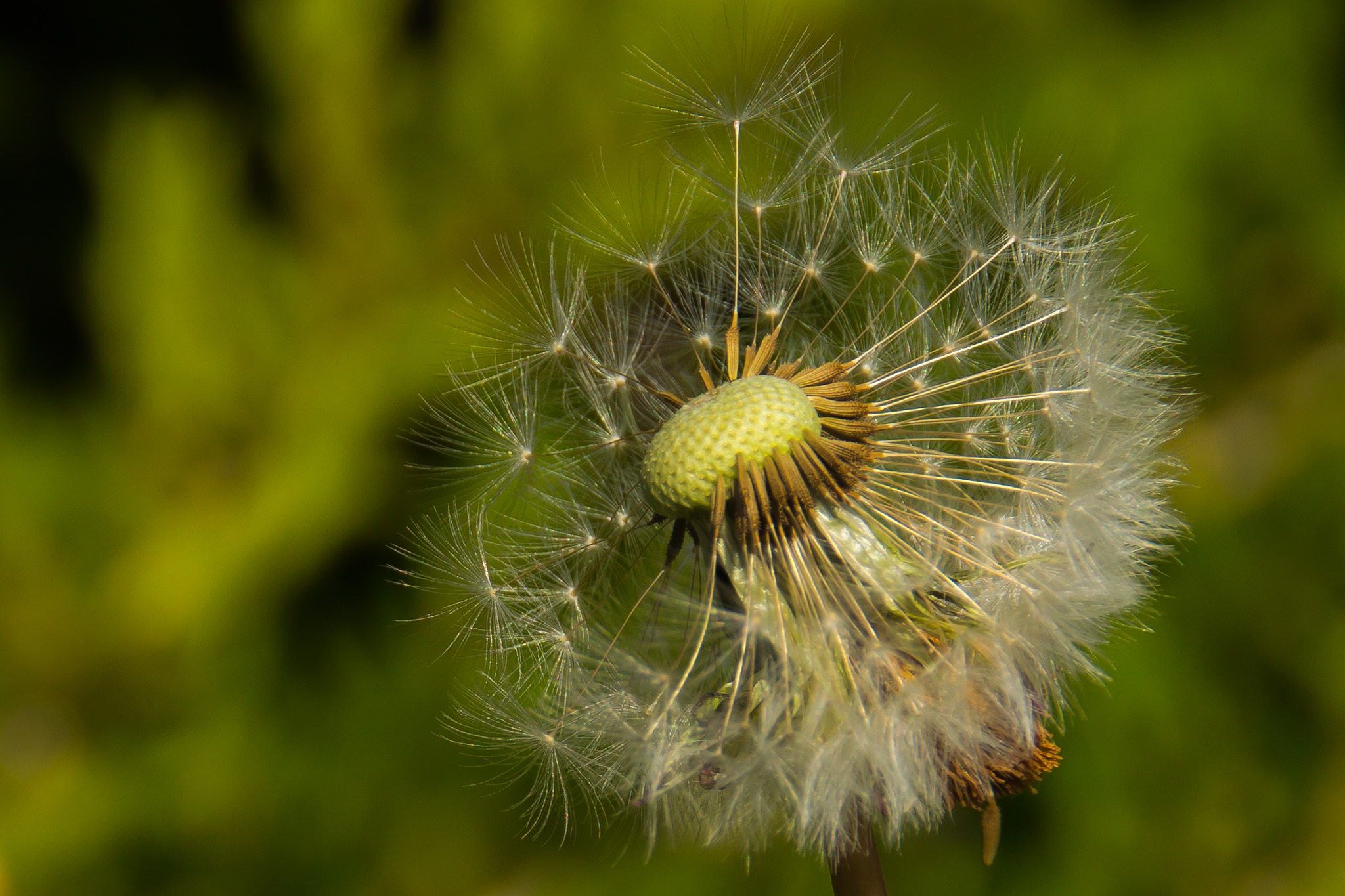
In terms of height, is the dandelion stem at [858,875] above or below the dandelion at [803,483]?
below

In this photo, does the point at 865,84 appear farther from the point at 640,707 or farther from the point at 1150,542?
the point at 640,707

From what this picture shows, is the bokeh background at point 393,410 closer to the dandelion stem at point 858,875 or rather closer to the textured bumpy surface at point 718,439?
the textured bumpy surface at point 718,439

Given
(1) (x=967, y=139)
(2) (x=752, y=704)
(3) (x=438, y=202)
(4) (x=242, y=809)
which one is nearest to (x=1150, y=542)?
(2) (x=752, y=704)

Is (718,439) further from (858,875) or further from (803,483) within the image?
(858,875)

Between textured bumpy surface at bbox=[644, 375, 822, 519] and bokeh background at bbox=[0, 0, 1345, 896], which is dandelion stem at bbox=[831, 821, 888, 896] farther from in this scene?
bokeh background at bbox=[0, 0, 1345, 896]

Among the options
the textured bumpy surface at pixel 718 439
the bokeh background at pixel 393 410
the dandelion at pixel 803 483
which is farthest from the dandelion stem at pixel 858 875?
the bokeh background at pixel 393 410

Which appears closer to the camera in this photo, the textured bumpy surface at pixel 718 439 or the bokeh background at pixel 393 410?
the textured bumpy surface at pixel 718 439
